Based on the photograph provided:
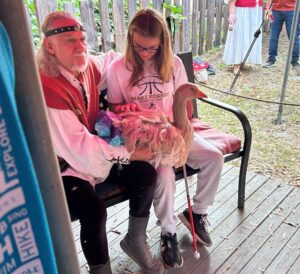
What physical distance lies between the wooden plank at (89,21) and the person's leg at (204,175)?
2.49 m

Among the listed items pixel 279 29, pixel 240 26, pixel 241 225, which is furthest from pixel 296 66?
pixel 241 225

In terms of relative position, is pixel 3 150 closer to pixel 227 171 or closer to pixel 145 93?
pixel 145 93

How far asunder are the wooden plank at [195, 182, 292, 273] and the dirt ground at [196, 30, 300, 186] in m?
0.36

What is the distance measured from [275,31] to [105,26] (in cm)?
301

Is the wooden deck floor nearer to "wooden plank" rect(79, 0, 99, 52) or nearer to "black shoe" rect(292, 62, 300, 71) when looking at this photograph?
"wooden plank" rect(79, 0, 99, 52)

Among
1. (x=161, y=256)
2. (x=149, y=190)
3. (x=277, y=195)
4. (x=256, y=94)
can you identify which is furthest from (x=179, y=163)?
(x=256, y=94)

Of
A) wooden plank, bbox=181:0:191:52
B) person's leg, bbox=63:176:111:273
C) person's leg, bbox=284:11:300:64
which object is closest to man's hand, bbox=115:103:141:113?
person's leg, bbox=63:176:111:273

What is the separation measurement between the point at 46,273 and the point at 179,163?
125cm

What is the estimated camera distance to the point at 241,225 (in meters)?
2.44

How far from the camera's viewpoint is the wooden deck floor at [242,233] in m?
2.13

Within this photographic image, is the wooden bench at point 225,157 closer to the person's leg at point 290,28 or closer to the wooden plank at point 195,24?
the wooden plank at point 195,24

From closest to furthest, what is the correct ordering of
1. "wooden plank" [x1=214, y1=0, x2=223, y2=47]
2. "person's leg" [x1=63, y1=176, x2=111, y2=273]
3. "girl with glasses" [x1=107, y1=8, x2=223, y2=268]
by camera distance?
"person's leg" [x1=63, y1=176, x2=111, y2=273], "girl with glasses" [x1=107, y1=8, x2=223, y2=268], "wooden plank" [x1=214, y1=0, x2=223, y2=47]

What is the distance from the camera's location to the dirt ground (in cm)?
336

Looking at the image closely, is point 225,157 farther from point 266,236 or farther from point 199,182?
point 266,236
